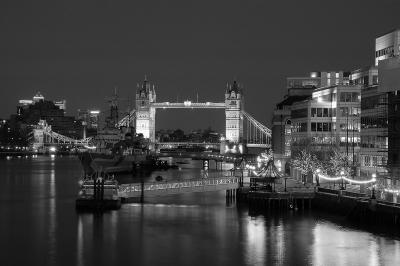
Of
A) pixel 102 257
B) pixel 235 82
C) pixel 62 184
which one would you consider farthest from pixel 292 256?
pixel 235 82

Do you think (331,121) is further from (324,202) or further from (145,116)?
(145,116)

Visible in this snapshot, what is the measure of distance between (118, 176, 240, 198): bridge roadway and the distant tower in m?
111

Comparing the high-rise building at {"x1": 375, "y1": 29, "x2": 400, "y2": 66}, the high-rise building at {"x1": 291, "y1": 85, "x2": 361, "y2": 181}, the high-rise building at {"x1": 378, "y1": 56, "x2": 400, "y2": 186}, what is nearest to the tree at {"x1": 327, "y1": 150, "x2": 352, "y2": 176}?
the high-rise building at {"x1": 291, "y1": 85, "x2": 361, "y2": 181}

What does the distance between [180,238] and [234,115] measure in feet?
418

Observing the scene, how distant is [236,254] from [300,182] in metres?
17.4

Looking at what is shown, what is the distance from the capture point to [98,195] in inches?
1667

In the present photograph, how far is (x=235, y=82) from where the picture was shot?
6718 inches

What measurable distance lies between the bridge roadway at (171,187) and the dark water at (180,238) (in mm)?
810

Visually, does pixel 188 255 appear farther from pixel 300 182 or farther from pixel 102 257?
pixel 300 182

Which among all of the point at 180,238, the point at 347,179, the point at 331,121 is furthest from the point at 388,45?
the point at 180,238

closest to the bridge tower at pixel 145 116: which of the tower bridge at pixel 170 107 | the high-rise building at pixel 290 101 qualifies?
the tower bridge at pixel 170 107

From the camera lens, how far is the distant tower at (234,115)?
160 meters

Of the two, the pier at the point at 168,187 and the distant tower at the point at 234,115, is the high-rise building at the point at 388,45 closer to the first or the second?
the pier at the point at 168,187

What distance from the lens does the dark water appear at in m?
29.8
